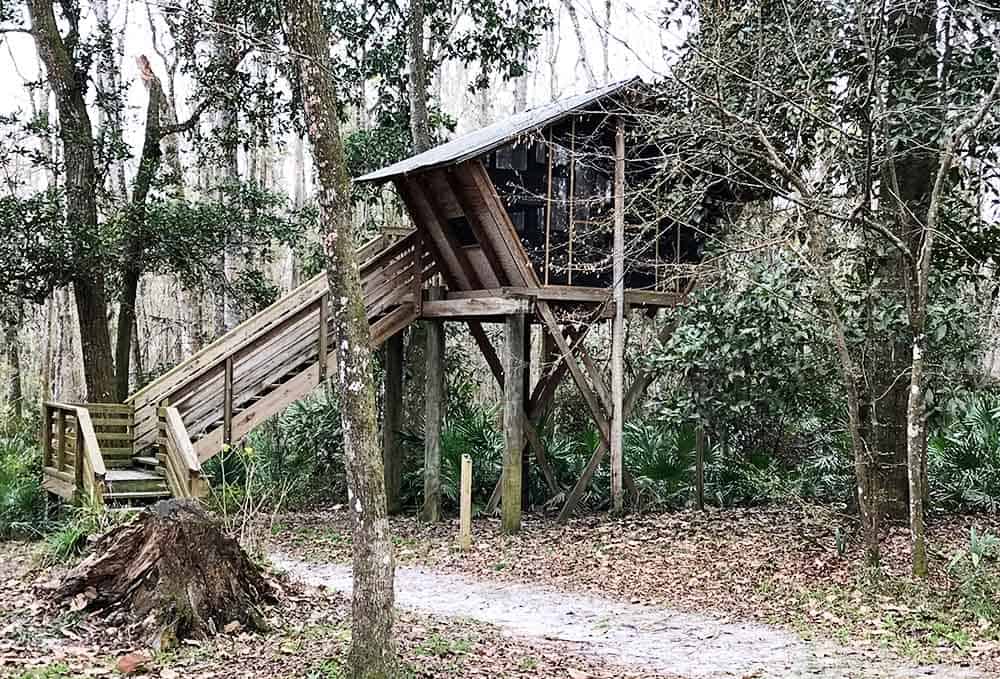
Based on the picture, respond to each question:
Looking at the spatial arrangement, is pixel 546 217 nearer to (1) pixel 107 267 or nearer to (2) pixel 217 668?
(1) pixel 107 267

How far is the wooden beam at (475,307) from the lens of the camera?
13.5 meters

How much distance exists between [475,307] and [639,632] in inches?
243

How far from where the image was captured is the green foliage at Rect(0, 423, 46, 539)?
557 inches

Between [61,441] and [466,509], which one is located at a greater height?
[61,441]

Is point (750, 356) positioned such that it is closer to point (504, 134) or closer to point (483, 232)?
point (483, 232)

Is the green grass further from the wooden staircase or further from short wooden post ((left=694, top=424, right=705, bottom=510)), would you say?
short wooden post ((left=694, top=424, right=705, bottom=510))

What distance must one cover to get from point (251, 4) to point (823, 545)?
11662 mm

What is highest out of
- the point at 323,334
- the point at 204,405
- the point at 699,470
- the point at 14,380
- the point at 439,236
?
the point at 439,236

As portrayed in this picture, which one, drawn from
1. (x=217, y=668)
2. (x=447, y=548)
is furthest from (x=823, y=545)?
(x=217, y=668)

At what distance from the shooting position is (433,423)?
48.9ft

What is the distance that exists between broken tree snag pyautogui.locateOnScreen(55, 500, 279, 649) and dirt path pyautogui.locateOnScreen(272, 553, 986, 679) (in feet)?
7.04

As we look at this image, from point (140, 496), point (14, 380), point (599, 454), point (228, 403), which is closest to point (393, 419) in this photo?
point (599, 454)

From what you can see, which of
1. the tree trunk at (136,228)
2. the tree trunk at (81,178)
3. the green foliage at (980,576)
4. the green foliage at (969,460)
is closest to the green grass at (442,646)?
the green foliage at (980,576)

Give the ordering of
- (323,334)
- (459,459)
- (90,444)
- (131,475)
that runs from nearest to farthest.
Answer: (90,444), (131,475), (323,334), (459,459)
